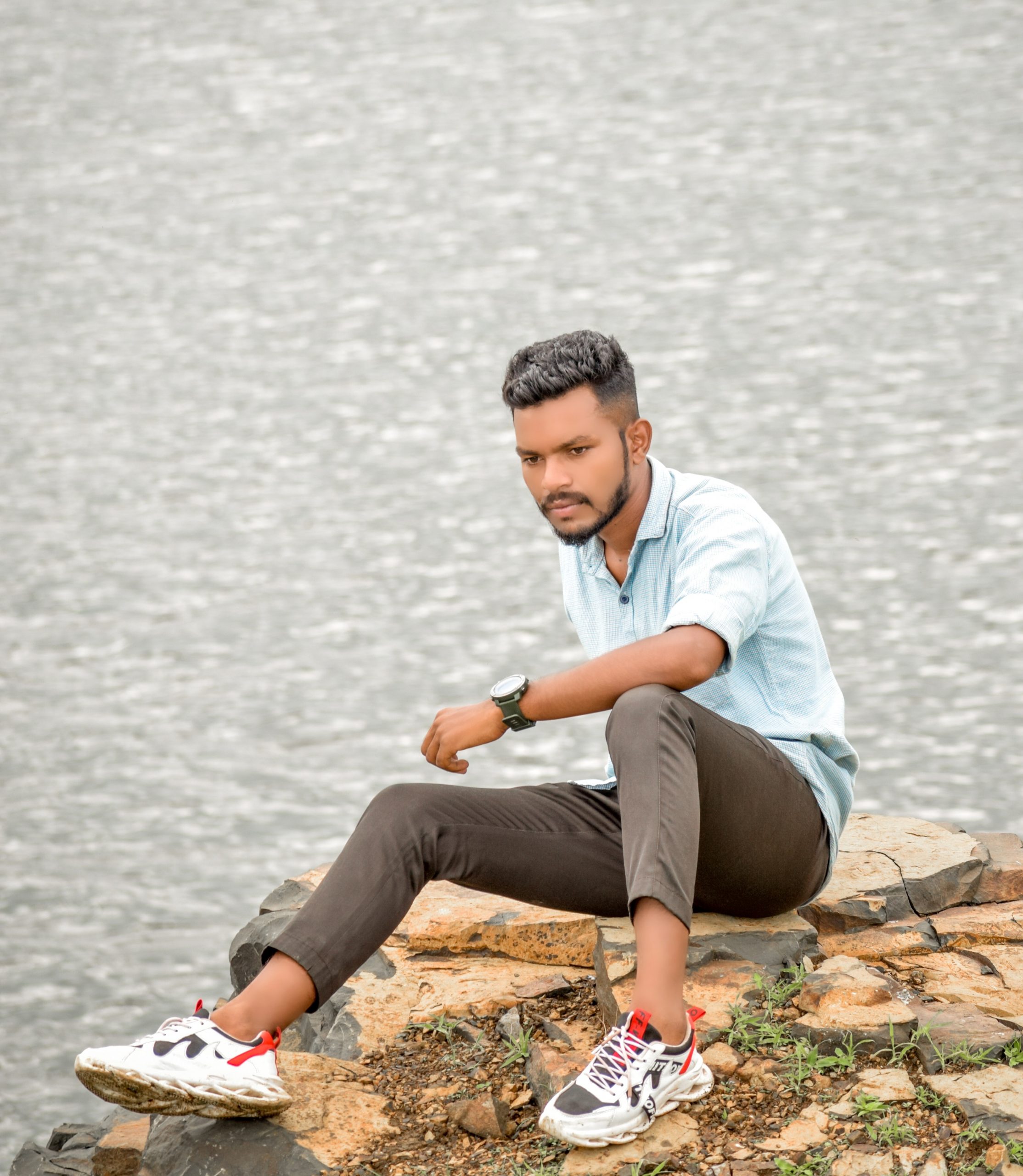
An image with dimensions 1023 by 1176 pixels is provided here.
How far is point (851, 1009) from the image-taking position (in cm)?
284

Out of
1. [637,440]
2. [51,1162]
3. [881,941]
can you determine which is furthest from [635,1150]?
[51,1162]

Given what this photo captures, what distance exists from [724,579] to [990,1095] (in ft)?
3.44

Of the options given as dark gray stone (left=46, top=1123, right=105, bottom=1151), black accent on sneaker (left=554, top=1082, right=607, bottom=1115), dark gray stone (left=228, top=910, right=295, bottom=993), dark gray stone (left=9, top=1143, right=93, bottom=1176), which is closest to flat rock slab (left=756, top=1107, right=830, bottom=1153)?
black accent on sneaker (left=554, top=1082, right=607, bottom=1115)

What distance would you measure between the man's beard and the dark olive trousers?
45 cm

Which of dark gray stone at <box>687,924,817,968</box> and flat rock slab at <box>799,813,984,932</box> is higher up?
dark gray stone at <box>687,924,817,968</box>

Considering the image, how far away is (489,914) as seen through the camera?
3.65m

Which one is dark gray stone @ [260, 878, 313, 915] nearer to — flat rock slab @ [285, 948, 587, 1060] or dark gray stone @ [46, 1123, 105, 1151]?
flat rock slab @ [285, 948, 587, 1060]

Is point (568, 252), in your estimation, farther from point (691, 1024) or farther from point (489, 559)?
point (691, 1024)

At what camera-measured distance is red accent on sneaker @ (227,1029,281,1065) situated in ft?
8.47

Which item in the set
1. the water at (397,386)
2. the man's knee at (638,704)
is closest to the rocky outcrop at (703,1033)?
the man's knee at (638,704)

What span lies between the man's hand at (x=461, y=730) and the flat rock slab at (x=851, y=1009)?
825 mm

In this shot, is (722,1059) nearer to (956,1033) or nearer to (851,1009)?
(851,1009)

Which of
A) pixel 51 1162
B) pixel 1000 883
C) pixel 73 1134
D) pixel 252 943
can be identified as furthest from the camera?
pixel 73 1134

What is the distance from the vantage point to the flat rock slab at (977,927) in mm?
3375
